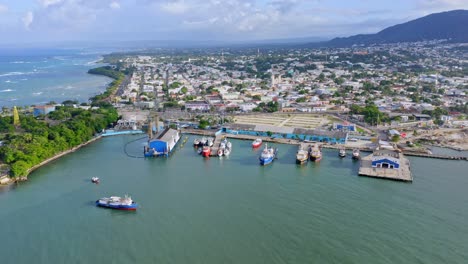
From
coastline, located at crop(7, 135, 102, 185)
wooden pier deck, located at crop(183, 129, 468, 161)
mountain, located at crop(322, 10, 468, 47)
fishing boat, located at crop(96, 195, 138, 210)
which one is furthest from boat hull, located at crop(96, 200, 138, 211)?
mountain, located at crop(322, 10, 468, 47)

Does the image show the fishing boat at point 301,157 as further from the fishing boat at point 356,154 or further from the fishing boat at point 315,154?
the fishing boat at point 356,154

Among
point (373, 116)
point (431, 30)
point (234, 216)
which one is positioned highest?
point (431, 30)

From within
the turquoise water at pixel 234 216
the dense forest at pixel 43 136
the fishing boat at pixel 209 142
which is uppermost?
the dense forest at pixel 43 136

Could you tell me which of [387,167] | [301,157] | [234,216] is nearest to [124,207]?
[234,216]

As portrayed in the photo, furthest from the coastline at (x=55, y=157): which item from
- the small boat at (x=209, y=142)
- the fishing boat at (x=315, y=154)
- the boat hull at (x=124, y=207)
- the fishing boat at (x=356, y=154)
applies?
the fishing boat at (x=356, y=154)

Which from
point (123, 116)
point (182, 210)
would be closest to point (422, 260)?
point (182, 210)

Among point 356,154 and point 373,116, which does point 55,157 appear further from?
point 373,116

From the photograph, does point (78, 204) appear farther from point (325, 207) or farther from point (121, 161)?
point (325, 207)

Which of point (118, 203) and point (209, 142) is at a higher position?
point (209, 142)
